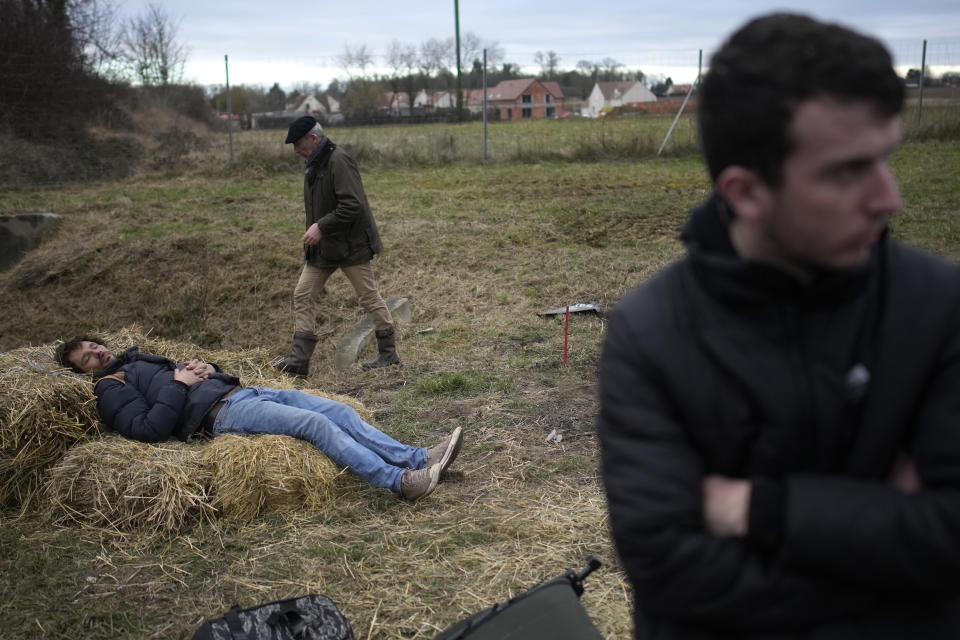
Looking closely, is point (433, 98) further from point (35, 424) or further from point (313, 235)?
point (35, 424)

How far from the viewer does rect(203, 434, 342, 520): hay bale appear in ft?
13.5

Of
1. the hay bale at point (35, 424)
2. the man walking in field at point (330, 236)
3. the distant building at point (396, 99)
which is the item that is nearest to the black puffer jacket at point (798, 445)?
the hay bale at point (35, 424)

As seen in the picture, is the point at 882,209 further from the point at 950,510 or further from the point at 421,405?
the point at 421,405

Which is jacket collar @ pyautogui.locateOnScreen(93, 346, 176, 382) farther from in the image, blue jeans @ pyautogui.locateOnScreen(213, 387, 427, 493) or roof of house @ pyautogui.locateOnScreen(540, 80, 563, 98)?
roof of house @ pyautogui.locateOnScreen(540, 80, 563, 98)

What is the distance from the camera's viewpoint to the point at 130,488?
4.04 meters

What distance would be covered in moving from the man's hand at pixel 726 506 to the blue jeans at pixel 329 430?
326 cm

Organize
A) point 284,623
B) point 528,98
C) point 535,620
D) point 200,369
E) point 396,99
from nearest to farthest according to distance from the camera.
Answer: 1. point 535,620
2. point 284,623
3. point 200,369
4. point 396,99
5. point 528,98

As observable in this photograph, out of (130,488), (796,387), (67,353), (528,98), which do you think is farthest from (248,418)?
(528,98)

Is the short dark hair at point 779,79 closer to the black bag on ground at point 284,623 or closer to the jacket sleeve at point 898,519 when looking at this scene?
the jacket sleeve at point 898,519

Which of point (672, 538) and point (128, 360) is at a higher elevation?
point (672, 538)

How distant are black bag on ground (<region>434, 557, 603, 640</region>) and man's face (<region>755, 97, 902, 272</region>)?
5.88ft

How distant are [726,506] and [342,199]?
5.74 metres

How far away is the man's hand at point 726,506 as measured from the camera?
1101 millimetres

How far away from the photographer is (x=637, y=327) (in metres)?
1.16
